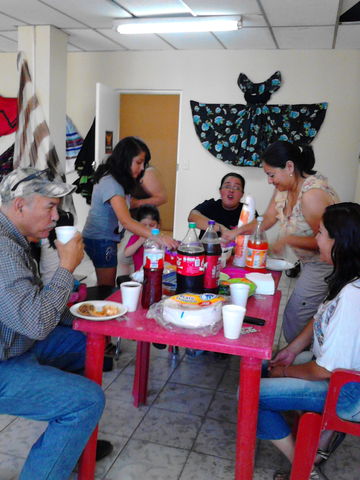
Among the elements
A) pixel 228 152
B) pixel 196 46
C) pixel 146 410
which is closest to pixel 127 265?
pixel 146 410

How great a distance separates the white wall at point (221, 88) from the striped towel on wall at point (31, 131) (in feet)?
3.37

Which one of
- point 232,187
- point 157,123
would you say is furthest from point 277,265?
point 157,123

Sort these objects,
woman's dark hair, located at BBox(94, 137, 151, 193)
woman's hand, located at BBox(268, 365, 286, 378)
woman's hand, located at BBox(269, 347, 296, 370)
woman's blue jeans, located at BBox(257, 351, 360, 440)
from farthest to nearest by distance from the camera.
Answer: woman's dark hair, located at BBox(94, 137, 151, 193), woman's hand, located at BBox(269, 347, 296, 370), woman's hand, located at BBox(268, 365, 286, 378), woman's blue jeans, located at BBox(257, 351, 360, 440)

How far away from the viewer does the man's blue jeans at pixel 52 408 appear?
1336 millimetres

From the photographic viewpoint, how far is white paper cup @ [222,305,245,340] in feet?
4.34

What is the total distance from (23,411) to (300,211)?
4.80ft

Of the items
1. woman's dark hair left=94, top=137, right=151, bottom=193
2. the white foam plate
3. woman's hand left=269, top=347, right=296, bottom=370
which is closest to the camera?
woman's hand left=269, top=347, right=296, bottom=370

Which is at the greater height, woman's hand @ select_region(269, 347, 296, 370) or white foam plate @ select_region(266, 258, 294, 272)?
white foam plate @ select_region(266, 258, 294, 272)

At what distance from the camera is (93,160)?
556 cm

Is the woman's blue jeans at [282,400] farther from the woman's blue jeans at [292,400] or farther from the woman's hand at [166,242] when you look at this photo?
the woman's hand at [166,242]

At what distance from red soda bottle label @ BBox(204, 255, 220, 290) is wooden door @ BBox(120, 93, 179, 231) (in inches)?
206

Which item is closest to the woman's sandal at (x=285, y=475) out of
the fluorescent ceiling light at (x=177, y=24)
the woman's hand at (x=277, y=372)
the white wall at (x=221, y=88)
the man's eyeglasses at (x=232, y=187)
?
the woman's hand at (x=277, y=372)

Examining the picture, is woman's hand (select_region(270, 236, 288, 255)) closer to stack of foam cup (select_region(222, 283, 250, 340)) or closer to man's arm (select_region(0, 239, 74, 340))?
stack of foam cup (select_region(222, 283, 250, 340))

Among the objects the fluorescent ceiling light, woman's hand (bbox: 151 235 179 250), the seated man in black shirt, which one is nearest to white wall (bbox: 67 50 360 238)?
the fluorescent ceiling light
